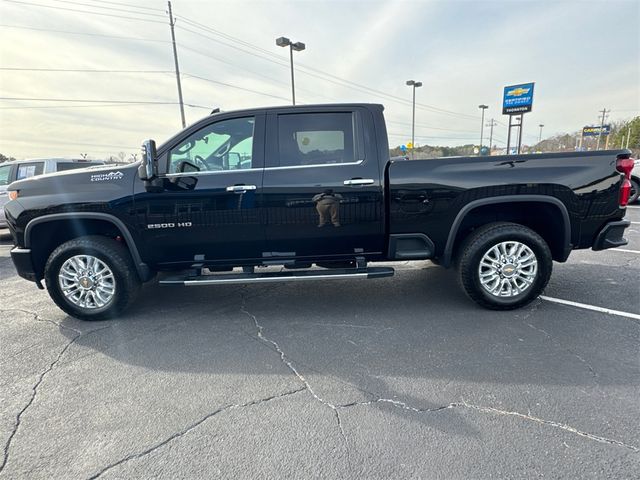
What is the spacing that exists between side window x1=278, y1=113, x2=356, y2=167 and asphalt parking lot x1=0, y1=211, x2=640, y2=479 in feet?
5.46

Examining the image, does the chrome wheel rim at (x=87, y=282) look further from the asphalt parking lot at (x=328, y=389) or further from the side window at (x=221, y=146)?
the side window at (x=221, y=146)

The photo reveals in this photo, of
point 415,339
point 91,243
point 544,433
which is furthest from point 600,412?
point 91,243

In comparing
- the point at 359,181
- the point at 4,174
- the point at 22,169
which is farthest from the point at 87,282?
the point at 4,174

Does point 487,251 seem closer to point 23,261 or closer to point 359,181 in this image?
point 359,181

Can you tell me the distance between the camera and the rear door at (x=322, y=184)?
3.60 meters

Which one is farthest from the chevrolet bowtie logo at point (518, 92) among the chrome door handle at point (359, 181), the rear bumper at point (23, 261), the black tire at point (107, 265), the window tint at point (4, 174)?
the rear bumper at point (23, 261)

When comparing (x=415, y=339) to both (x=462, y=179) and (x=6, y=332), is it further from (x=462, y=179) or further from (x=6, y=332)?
(x=6, y=332)

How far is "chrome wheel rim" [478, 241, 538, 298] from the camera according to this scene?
12.0ft

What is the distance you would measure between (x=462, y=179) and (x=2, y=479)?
4.06 m

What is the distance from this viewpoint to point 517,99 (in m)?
26.8

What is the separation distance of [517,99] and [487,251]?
2880cm

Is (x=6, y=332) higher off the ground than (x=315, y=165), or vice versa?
(x=315, y=165)

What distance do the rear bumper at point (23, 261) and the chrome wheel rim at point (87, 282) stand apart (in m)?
0.35

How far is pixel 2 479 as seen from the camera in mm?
1921
